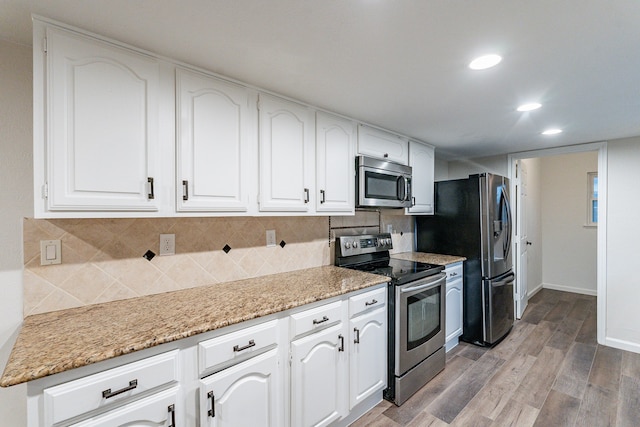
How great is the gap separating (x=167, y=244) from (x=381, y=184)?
1.77 m

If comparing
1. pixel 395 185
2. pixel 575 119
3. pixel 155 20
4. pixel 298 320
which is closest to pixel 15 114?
pixel 155 20

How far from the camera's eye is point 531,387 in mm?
2332

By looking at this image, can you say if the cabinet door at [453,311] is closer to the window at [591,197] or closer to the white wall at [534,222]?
the white wall at [534,222]


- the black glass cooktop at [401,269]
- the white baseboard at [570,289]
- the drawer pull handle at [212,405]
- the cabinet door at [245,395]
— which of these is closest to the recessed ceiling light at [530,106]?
the black glass cooktop at [401,269]

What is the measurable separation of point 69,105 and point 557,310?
561 centimetres

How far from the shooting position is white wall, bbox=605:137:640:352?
296cm

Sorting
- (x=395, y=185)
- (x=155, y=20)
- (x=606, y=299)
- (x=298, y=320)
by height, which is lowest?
(x=606, y=299)

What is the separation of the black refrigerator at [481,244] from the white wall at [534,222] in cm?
131

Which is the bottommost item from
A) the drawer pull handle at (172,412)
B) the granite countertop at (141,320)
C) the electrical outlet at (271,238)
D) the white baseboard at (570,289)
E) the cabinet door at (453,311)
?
the white baseboard at (570,289)

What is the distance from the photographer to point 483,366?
2658 millimetres

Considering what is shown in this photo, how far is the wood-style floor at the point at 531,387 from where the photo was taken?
199cm

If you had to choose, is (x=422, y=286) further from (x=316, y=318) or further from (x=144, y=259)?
(x=144, y=259)

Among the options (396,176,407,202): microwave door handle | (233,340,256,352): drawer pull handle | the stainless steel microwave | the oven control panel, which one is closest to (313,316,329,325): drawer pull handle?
(233,340,256,352): drawer pull handle

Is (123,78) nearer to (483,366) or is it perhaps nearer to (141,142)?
(141,142)
